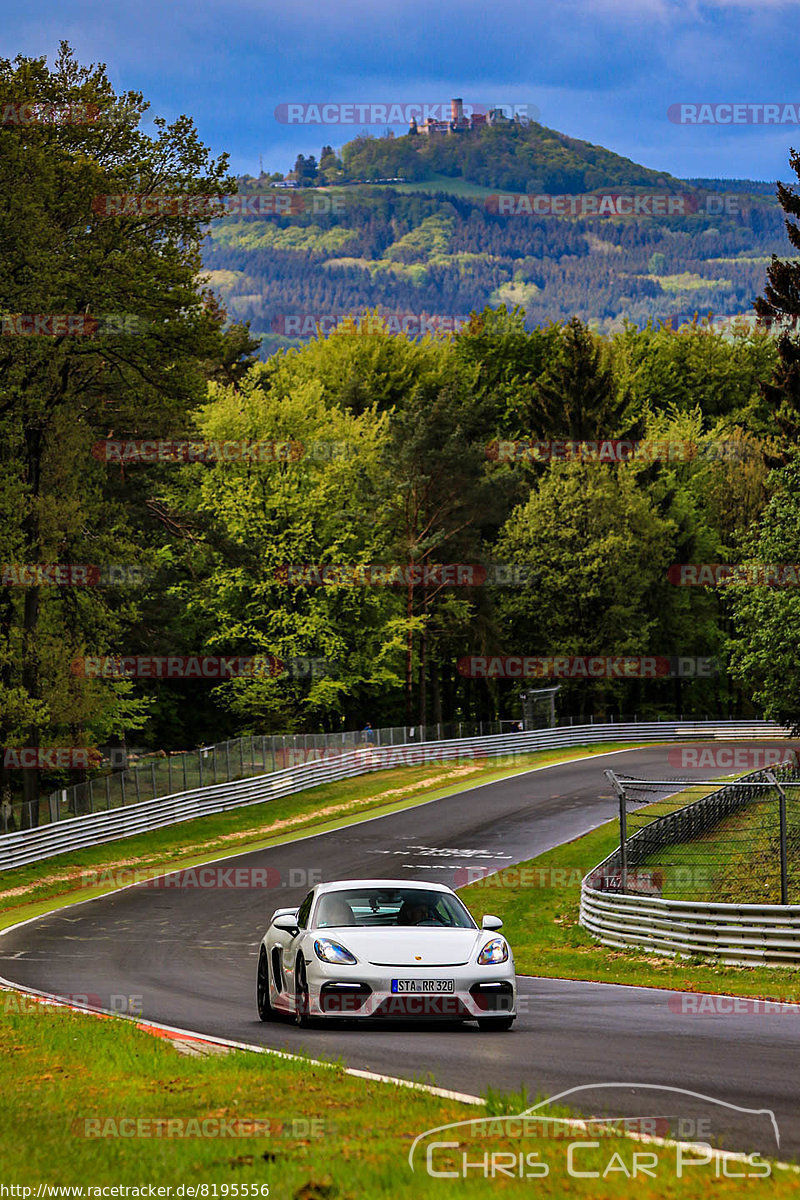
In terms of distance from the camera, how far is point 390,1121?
764cm

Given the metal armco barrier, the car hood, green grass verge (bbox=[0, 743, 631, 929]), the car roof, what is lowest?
green grass verge (bbox=[0, 743, 631, 929])

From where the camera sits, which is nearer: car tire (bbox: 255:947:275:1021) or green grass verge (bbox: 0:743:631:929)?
car tire (bbox: 255:947:275:1021)

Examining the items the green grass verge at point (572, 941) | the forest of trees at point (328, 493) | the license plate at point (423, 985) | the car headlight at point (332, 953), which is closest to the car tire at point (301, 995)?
the car headlight at point (332, 953)

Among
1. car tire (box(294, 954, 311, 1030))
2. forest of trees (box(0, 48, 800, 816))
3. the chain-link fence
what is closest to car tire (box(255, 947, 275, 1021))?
car tire (box(294, 954, 311, 1030))

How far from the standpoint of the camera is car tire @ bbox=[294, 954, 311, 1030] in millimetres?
13078

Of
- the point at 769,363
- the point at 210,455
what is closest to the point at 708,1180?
the point at 210,455

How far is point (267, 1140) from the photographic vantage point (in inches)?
283

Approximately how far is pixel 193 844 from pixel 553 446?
1814 inches

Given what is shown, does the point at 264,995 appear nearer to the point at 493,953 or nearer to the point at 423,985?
the point at 423,985

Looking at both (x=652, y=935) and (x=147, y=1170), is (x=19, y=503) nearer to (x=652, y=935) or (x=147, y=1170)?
(x=652, y=935)

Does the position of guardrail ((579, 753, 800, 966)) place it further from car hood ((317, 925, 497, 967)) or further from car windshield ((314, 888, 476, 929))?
car hood ((317, 925, 497, 967))

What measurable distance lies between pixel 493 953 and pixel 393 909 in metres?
1.57

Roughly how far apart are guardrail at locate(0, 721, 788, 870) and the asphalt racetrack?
5.84m

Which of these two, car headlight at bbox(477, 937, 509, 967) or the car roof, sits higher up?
the car roof
